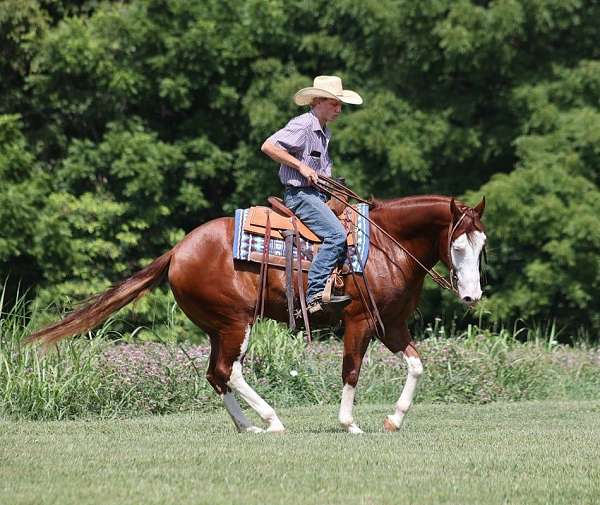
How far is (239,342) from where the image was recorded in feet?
34.8

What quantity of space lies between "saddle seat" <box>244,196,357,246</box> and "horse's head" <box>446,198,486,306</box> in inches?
34.4

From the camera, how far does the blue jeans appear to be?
10.4m

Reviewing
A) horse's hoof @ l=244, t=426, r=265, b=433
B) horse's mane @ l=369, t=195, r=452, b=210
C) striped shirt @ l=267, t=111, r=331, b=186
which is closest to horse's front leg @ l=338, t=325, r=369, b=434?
horse's hoof @ l=244, t=426, r=265, b=433

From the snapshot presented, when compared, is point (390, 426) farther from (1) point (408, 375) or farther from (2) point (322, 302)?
(2) point (322, 302)

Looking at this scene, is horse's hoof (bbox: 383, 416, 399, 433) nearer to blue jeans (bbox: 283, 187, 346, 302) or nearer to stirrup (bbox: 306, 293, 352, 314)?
stirrup (bbox: 306, 293, 352, 314)

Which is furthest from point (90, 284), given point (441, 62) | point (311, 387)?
point (311, 387)

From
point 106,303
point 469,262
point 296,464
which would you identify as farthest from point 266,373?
point 296,464

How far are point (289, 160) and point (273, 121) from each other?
12363 mm

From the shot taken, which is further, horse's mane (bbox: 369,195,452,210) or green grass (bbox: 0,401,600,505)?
horse's mane (bbox: 369,195,452,210)

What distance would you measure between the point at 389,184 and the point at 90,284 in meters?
5.66

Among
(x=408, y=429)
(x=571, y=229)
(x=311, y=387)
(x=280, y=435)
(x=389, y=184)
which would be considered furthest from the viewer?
(x=389, y=184)

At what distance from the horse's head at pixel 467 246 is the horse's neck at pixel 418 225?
1.02ft

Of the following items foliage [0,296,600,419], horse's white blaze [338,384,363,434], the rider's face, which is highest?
the rider's face

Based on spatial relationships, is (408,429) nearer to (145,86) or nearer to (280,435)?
(280,435)
